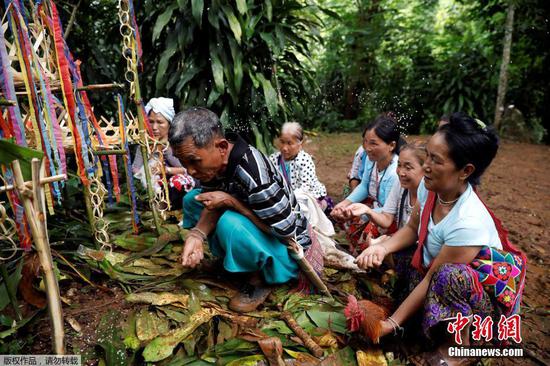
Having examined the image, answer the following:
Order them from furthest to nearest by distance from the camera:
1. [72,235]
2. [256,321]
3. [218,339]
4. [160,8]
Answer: [160,8]
[72,235]
[256,321]
[218,339]

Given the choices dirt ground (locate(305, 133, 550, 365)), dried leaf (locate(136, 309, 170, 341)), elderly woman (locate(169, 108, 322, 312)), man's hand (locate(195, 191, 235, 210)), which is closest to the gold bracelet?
elderly woman (locate(169, 108, 322, 312))

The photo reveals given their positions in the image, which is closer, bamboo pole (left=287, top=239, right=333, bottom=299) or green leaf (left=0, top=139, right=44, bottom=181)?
green leaf (left=0, top=139, right=44, bottom=181)

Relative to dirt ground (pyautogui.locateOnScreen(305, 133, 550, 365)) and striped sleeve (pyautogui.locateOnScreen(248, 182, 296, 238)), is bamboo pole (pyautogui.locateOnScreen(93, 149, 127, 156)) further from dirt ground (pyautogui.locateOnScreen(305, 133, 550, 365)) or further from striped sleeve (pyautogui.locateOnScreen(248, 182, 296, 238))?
dirt ground (pyautogui.locateOnScreen(305, 133, 550, 365))

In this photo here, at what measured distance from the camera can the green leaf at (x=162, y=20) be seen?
3.44 metres

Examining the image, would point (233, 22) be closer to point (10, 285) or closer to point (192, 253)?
point (192, 253)

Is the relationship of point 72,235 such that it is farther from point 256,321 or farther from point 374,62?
point 374,62

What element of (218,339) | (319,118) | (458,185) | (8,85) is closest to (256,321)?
(218,339)

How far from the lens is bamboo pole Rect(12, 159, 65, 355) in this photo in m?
1.07

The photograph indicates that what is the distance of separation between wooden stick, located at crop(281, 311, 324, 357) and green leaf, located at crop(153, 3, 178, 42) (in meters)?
2.77

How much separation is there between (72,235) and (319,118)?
7.82 metres

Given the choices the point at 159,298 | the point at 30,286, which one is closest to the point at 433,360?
the point at 159,298

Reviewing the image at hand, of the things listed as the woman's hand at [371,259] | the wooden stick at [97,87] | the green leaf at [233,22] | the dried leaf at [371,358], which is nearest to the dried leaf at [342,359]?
the dried leaf at [371,358]

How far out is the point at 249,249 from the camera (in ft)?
6.27

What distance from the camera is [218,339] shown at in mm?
1771
